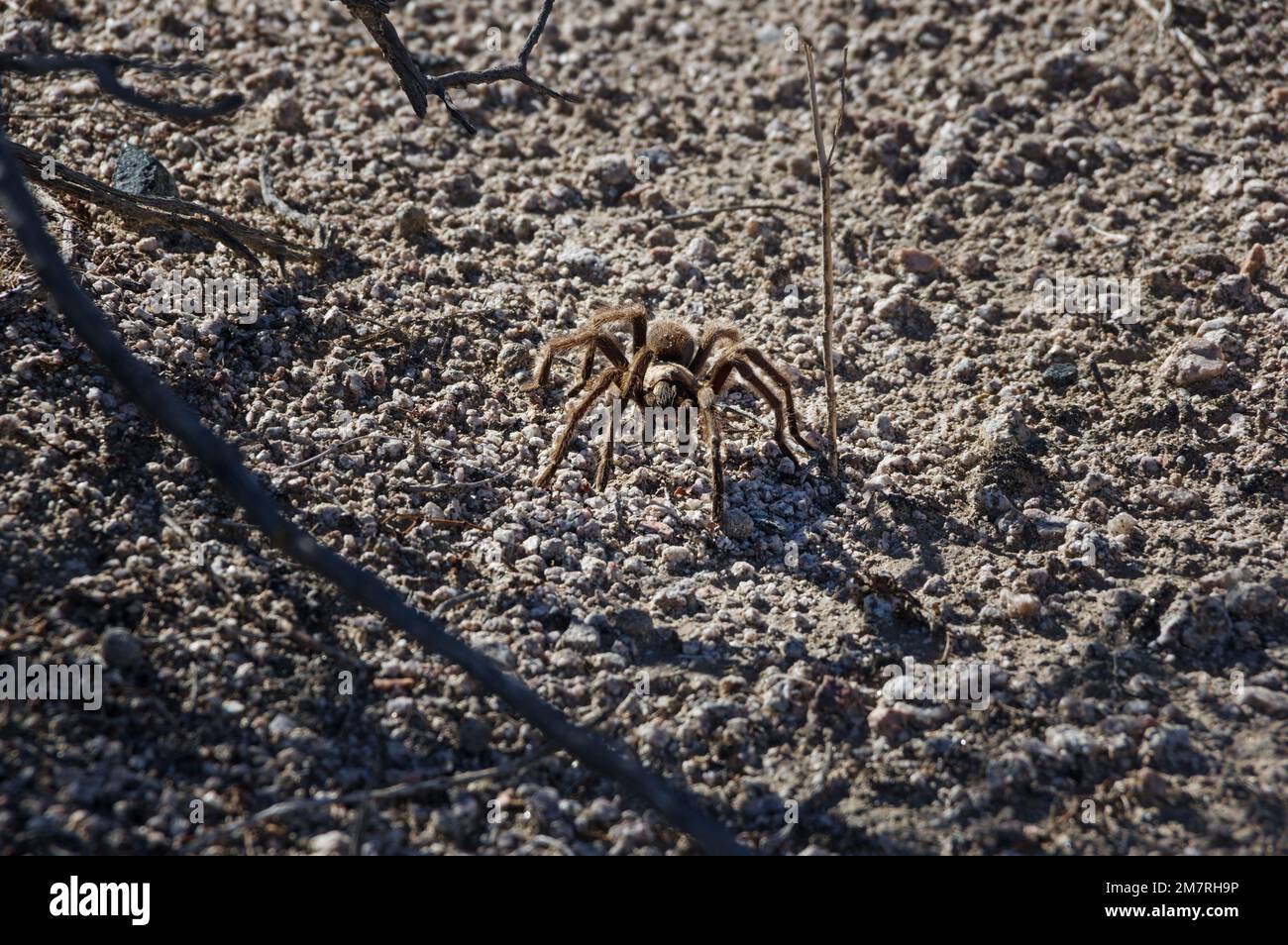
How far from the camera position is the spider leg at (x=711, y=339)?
4801 mm

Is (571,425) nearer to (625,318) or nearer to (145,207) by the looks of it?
(625,318)

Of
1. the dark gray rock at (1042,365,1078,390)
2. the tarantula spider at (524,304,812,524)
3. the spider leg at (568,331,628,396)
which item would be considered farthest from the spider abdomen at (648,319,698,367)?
the dark gray rock at (1042,365,1078,390)

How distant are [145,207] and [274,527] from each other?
8.08 ft

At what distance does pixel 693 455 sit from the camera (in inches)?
185

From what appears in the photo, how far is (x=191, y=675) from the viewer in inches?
129

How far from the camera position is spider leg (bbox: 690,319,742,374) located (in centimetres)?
480

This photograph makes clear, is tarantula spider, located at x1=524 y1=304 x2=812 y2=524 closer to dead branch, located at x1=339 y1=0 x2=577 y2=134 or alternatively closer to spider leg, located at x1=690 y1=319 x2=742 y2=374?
spider leg, located at x1=690 y1=319 x2=742 y2=374

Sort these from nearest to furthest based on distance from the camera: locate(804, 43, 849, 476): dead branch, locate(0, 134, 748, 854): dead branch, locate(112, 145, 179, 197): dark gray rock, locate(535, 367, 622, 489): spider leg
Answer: locate(0, 134, 748, 854): dead branch
locate(804, 43, 849, 476): dead branch
locate(535, 367, 622, 489): spider leg
locate(112, 145, 179, 197): dark gray rock

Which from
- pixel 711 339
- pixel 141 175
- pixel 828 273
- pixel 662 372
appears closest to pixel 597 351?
pixel 662 372

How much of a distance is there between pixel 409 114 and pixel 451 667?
12.6 ft

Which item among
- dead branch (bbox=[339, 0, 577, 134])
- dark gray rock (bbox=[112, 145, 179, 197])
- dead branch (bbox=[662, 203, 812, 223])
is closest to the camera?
dead branch (bbox=[339, 0, 577, 134])

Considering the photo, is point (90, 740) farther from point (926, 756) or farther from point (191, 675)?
point (926, 756)

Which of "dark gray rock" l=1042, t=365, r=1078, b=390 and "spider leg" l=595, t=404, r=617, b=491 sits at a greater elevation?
"dark gray rock" l=1042, t=365, r=1078, b=390

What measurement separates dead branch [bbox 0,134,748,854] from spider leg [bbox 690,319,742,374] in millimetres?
2204
